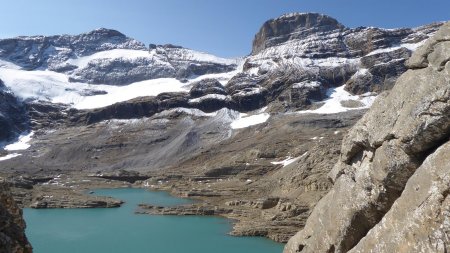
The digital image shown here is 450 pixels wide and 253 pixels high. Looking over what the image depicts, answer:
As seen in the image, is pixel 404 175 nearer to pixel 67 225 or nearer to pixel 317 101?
pixel 67 225

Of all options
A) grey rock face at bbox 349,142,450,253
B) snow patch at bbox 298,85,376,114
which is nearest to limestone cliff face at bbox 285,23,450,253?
grey rock face at bbox 349,142,450,253

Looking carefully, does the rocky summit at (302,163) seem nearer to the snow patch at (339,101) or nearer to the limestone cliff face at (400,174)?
the limestone cliff face at (400,174)

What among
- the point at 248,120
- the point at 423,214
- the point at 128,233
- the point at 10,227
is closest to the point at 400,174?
the point at 423,214

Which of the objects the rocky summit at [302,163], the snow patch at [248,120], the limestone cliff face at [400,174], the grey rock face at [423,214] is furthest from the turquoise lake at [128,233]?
the snow patch at [248,120]

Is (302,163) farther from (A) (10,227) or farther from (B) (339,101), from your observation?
(B) (339,101)

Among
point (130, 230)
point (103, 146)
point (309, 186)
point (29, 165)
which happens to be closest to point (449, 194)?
point (130, 230)

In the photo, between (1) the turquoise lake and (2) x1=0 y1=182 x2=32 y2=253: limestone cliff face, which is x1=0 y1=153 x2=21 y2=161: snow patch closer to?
(1) the turquoise lake
